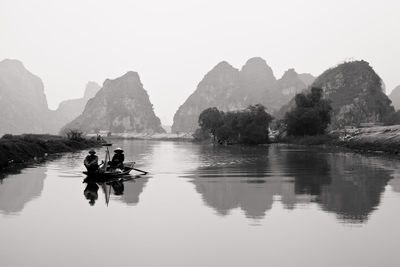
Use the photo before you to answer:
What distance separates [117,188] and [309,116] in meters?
72.9

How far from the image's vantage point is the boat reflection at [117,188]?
19672mm

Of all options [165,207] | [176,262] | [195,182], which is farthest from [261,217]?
[195,182]

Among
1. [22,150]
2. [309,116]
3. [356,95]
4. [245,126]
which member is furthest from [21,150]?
[356,95]

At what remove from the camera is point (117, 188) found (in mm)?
23203

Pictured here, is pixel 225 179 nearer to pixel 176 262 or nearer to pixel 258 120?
pixel 176 262

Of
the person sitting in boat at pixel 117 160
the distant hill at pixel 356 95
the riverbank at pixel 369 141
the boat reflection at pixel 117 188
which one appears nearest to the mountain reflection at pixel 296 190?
the boat reflection at pixel 117 188

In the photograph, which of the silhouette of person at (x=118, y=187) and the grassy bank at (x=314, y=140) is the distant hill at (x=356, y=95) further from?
the silhouette of person at (x=118, y=187)

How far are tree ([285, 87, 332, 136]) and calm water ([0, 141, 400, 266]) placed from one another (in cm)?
6780

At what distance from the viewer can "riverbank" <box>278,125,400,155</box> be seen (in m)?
55.8

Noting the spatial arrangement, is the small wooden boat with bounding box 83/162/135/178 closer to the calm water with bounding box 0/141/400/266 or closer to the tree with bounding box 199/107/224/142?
the calm water with bounding box 0/141/400/266

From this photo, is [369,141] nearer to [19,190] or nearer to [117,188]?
[117,188]

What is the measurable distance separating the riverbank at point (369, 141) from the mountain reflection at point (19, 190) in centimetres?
4092

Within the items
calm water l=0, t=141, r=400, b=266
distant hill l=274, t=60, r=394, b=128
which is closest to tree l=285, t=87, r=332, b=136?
calm water l=0, t=141, r=400, b=266

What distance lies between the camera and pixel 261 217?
15.1m
